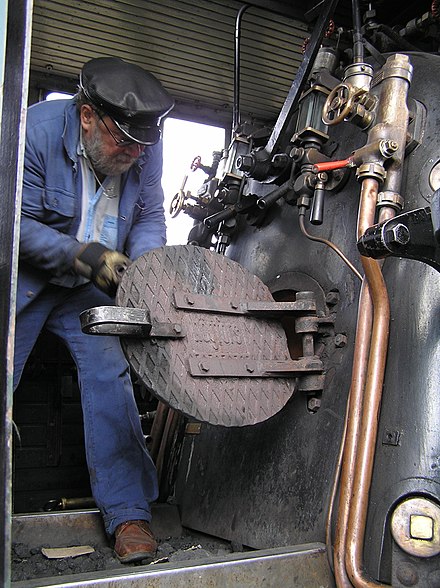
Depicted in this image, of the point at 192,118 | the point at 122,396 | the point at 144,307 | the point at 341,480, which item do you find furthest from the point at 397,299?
the point at 192,118

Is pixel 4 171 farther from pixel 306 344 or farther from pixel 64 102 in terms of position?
pixel 64 102

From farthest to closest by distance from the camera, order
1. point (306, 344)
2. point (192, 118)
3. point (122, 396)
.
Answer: point (192, 118), point (122, 396), point (306, 344)

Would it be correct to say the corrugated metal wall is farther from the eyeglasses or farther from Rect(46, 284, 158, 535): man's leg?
Rect(46, 284, 158, 535): man's leg

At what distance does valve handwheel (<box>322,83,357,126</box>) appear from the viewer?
1459 mm

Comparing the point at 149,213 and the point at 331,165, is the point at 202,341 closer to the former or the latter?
the point at 331,165

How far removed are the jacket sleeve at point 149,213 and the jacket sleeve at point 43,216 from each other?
263mm

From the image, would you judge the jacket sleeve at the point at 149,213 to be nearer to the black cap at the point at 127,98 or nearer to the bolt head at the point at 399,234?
the black cap at the point at 127,98

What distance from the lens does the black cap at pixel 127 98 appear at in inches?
68.6

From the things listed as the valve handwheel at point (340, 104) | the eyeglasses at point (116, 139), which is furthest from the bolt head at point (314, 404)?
the eyeglasses at point (116, 139)

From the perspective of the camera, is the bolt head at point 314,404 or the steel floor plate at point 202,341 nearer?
the steel floor plate at point 202,341

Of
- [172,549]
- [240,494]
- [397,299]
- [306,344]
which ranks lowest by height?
[172,549]

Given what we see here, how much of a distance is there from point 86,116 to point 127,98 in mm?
181

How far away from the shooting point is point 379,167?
4.65 feet

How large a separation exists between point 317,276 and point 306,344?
0.67ft
